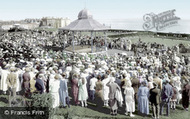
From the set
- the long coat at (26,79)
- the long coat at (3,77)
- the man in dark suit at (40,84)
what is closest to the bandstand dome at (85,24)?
the long coat at (3,77)

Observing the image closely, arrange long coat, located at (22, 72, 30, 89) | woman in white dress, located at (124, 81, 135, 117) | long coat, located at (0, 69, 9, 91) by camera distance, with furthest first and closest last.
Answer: long coat, located at (0, 69, 9, 91)
long coat, located at (22, 72, 30, 89)
woman in white dress, located at (124, 81, 135, 117)

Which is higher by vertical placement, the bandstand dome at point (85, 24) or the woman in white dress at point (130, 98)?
the bandstand dome at point (85, 24)

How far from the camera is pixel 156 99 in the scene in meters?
9.09

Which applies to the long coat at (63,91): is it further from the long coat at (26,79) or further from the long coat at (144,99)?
the long coat at (144,99)

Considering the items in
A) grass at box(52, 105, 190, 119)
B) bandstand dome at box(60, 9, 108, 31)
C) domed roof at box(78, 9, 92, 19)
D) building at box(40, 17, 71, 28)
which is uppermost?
building at box(40, 17, 71, 28)

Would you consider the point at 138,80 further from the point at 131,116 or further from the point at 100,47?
the point at 100,47

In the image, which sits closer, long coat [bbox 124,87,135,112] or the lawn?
the lawn

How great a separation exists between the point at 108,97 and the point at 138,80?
1.68 m

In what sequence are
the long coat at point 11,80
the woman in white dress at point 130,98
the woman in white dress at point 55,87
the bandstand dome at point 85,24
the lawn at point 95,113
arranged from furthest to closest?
the bandstand dome at point 85,24
the long coat at point 11,80
the woman in white dress at point 55,87
the woman in white dress at point 130,98
the lawn at point 95,113

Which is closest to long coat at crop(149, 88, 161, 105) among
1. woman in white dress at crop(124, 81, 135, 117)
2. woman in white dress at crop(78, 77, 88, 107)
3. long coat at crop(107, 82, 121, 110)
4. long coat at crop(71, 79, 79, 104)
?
woman in white dress at crop(124, 81, 135, 117)

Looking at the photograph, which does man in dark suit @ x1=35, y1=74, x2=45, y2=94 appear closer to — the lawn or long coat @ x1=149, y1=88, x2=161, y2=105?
the lawn

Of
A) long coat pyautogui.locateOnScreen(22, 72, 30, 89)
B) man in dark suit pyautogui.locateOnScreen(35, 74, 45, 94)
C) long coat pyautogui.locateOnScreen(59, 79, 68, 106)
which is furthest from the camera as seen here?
long coat pyautogui.locateOnScreen(22, 72, 30, 89)

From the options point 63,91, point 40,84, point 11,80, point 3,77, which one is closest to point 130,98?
point 63,91

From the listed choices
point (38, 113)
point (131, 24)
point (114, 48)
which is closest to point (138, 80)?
point (38, 113)
